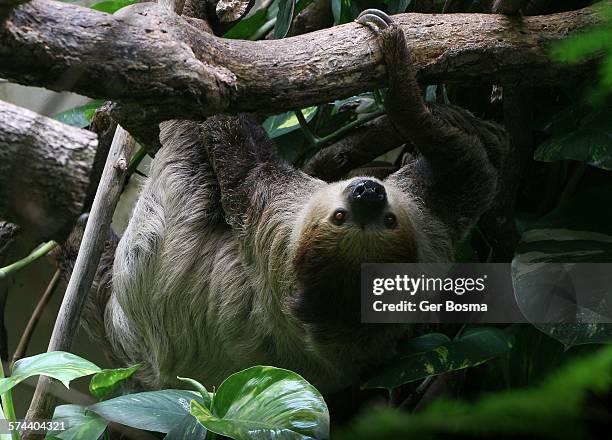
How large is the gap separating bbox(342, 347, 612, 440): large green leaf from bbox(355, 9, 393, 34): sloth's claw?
9.72 ft

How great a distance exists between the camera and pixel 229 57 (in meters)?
3.02

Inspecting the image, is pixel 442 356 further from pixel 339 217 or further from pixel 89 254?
pixel 89 254

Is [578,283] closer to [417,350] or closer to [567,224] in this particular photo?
[567,224]

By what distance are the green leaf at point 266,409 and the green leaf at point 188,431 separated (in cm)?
17

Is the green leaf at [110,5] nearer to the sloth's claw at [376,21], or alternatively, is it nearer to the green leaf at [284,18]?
the green leaf at [284,18]

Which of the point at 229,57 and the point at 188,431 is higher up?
the point at 229,57

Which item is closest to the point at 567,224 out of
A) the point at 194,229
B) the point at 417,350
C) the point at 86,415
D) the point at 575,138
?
the point at 575,138

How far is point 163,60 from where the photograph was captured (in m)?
2.62

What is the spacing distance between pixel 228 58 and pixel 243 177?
4.28ft

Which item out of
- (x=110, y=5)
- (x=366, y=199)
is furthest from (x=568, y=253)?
(x=110, y=5)

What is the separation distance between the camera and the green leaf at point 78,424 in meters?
3.22

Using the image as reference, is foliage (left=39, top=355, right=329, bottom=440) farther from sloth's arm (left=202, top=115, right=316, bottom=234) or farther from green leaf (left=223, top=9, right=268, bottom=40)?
green leaf (left=223, top=9, right=268, bottom=40)

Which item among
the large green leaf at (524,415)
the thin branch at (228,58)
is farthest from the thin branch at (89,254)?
the large green leaf at (524,415)

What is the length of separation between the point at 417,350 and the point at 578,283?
1.06 m
